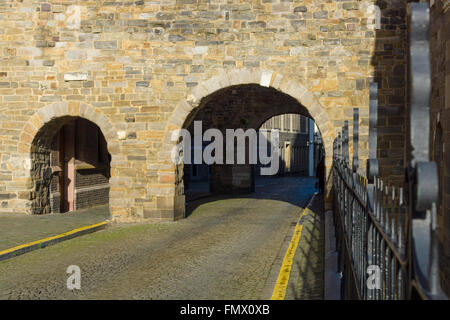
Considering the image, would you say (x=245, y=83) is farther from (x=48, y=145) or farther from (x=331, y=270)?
(x=331, y=270)

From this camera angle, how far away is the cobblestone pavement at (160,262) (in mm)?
5613

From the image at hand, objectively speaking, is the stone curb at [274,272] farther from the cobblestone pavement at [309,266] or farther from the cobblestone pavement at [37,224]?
the cobblestone pavement at [37,224]

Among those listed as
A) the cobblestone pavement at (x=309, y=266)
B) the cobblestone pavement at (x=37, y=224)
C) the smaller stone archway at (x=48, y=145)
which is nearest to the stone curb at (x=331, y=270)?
the cobblestone pavement at (x=309, y=266)

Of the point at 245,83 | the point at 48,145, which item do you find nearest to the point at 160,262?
the point at 245,83

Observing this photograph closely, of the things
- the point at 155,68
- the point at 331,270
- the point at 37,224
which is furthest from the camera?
the point at 155,68

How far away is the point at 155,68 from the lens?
11516 mm

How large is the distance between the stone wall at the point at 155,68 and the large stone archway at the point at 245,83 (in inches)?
0.9

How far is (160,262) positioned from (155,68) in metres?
5.60

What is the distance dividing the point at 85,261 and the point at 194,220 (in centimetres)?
475

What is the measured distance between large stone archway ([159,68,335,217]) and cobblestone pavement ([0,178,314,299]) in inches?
67.8

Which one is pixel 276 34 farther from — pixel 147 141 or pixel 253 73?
pixel 147 141

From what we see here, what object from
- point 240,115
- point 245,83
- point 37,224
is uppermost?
point 245,83
